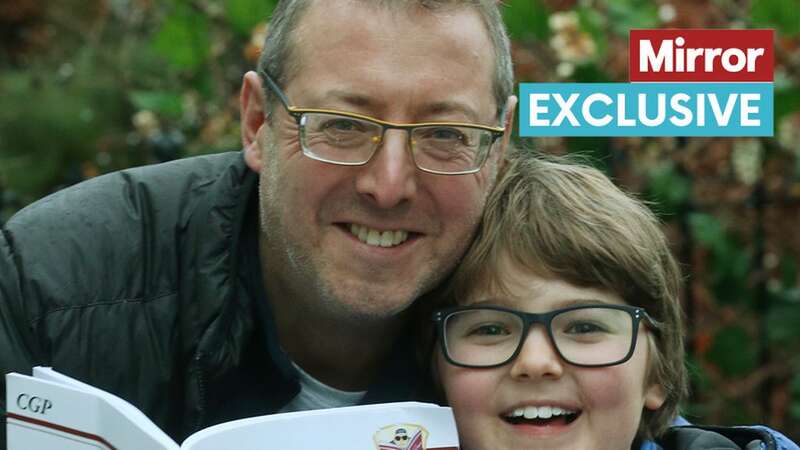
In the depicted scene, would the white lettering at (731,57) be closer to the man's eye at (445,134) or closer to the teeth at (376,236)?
the man's eye at (445,134)

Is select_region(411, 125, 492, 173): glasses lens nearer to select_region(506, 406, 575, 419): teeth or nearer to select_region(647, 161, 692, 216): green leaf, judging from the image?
select_region(506, 406, 575, 419): teeth

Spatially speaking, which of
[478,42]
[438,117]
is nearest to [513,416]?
[438,117]

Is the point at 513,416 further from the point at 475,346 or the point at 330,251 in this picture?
the point at 330,251

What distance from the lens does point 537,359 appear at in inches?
94.1

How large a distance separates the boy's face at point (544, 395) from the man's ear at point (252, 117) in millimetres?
685

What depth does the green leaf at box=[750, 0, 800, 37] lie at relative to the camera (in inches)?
187

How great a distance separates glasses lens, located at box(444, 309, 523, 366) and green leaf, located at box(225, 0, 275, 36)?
294 centimetres

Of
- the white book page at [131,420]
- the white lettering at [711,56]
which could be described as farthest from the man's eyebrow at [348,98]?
the white lettering at [711,56]

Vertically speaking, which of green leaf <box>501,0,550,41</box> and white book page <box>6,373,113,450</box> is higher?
green leaf <box>501,0,550,41</box>

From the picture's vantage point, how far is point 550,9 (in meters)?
5.27

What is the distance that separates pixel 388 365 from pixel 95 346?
68 cm

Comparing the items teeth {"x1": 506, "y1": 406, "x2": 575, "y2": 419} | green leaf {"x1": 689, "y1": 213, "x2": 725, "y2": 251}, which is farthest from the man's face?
green leaf {"x1": 689, "y1": 213, "x2": 725, "y2": 251}

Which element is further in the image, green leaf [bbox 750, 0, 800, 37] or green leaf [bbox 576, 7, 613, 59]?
green leaf [bbox 576, 7, 613, 59]

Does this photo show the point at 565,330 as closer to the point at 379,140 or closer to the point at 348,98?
the point at 379,140
